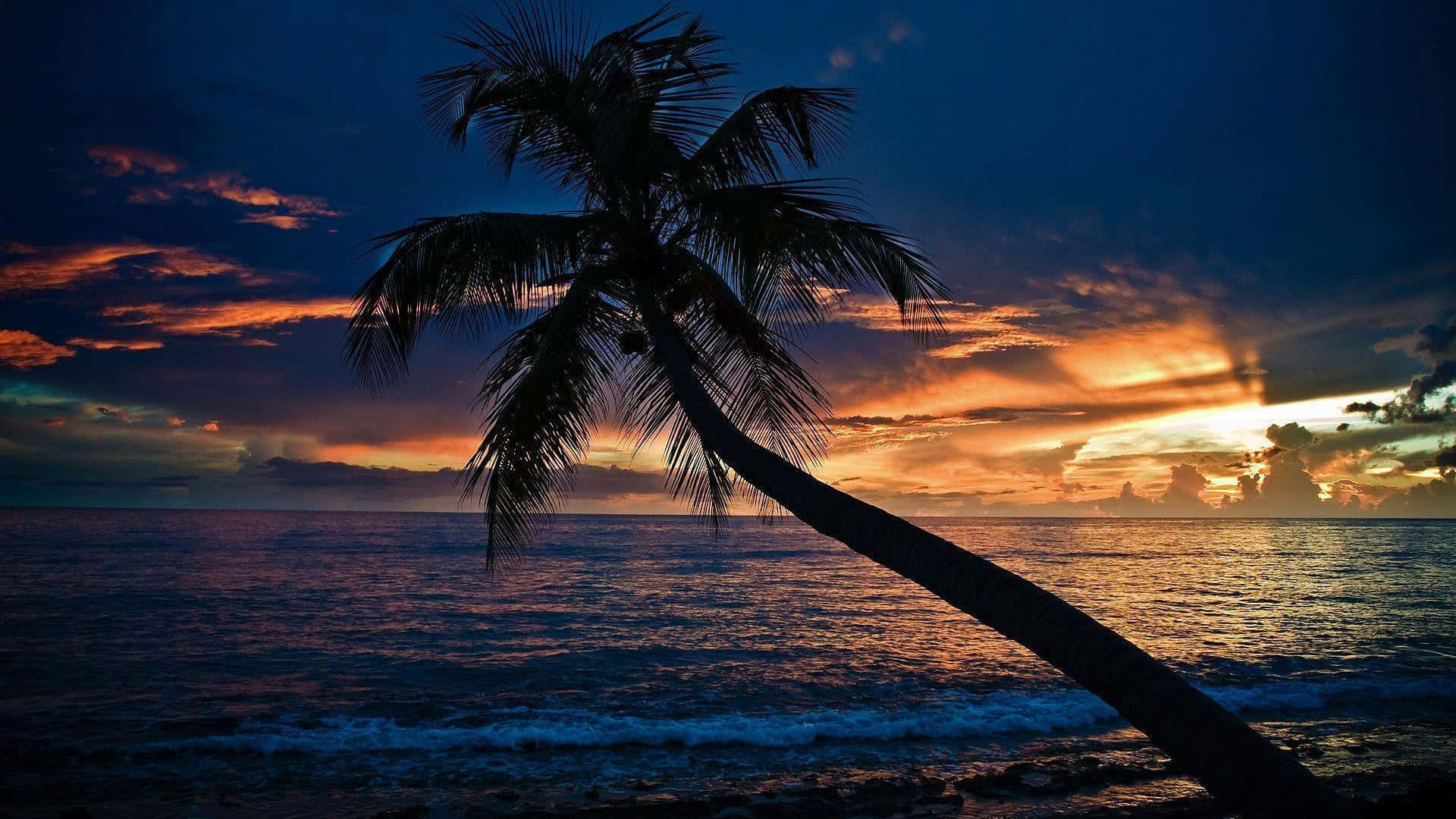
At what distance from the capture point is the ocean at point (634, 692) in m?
9.42

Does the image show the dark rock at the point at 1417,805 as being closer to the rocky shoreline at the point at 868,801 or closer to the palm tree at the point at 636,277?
the rocky shoreline at the point at 868,801

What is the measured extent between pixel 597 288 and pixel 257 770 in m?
8.88

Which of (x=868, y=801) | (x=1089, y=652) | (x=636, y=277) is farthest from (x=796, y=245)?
(x=868, y=801)

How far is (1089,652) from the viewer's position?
8.55 feet

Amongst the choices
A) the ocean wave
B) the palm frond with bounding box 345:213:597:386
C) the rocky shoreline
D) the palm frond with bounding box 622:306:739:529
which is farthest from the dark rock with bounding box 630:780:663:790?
the palm frond with bounding box 345:213:597:386

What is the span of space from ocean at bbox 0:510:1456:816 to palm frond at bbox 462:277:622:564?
13.9 ft

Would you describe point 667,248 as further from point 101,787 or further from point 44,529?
point 44,529

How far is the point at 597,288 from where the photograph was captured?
5.88 metres

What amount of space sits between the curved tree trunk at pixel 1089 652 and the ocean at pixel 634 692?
635 centimetres

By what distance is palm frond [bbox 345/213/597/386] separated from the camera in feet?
18.9

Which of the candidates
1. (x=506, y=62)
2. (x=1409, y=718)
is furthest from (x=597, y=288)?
(x=1409, y=718)

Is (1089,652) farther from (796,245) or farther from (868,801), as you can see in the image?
(868,801)

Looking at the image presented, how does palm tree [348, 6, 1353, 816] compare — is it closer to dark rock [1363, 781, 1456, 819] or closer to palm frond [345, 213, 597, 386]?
palm frond [345, 213, 597, 386]

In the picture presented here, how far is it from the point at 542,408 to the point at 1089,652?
4.27m
